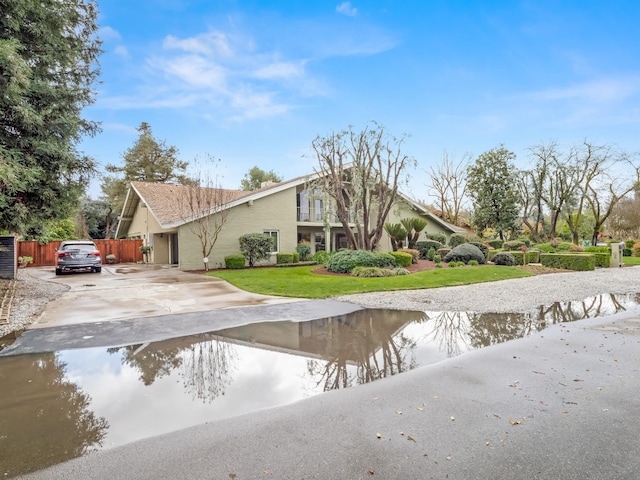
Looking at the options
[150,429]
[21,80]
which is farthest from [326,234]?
[150,429]

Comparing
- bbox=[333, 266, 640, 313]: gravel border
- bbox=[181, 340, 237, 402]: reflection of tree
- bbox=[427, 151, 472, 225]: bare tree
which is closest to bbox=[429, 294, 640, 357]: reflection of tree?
bbox=[333, 266, 640, 313]: gravel border

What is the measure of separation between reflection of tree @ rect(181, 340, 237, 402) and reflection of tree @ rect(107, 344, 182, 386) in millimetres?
173

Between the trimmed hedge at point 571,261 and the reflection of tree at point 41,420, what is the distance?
20735mm

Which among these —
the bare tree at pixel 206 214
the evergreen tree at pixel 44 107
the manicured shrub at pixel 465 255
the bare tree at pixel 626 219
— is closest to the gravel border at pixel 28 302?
the evergreen tree at pixel 44 107

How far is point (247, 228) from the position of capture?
20844 mm

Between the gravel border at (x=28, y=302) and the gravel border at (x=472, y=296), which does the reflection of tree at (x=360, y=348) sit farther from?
the gravel border at (x=28, y=302)

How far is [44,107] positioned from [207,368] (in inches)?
372

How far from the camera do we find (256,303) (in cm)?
964

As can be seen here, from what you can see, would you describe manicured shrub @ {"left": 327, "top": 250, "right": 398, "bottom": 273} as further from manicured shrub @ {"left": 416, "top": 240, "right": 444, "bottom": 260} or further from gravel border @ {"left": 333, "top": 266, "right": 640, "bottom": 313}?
manicured shrub @ {"left": 416, "top": 240, "right": 444, "bottom": 260}

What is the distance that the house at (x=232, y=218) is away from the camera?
1930 centimetres

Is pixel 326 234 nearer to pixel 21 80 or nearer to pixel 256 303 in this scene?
pixel 256 303

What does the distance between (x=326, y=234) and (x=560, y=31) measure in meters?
15.7

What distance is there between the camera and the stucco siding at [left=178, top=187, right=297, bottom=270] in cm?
1919

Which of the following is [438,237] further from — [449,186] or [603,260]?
[449,186]
